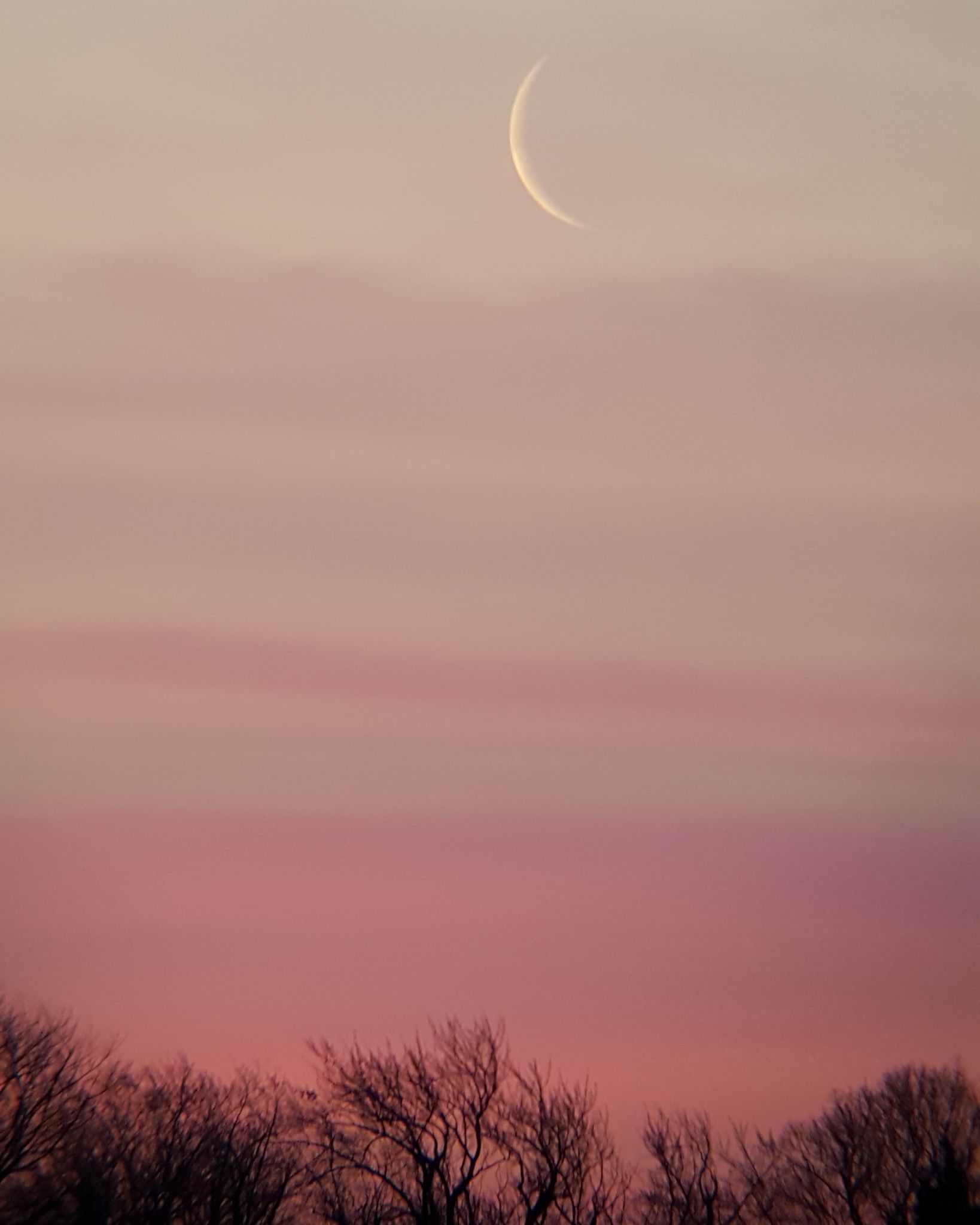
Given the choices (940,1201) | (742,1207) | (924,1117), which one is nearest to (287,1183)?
(742,1207)

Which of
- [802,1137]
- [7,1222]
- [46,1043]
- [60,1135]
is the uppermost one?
[802,1137]

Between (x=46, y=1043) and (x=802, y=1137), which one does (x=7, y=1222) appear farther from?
(x=802, y=1137)

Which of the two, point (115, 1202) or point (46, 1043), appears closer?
point (115, 1202)

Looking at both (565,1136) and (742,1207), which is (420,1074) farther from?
(742,1207)

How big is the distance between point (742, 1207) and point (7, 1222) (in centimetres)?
2874

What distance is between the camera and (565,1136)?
5278 centimetres

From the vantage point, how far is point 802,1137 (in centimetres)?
6919

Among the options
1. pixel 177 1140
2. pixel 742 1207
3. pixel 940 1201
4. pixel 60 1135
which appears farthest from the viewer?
pixel 742 1207

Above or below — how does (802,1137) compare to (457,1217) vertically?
above

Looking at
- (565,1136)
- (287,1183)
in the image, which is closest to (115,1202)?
(287,1183)

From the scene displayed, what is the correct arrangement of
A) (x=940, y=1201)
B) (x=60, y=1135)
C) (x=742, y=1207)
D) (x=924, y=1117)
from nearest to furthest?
(x=60, y=1135) → (x=940, y=1201) → (x=742, y=1207) → (x=924, y=1117)

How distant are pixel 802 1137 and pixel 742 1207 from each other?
8550mm

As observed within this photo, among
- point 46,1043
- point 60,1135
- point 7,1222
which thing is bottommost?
point 7,1222

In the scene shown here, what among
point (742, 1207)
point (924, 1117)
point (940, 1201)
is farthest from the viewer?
point (924, 1117)
